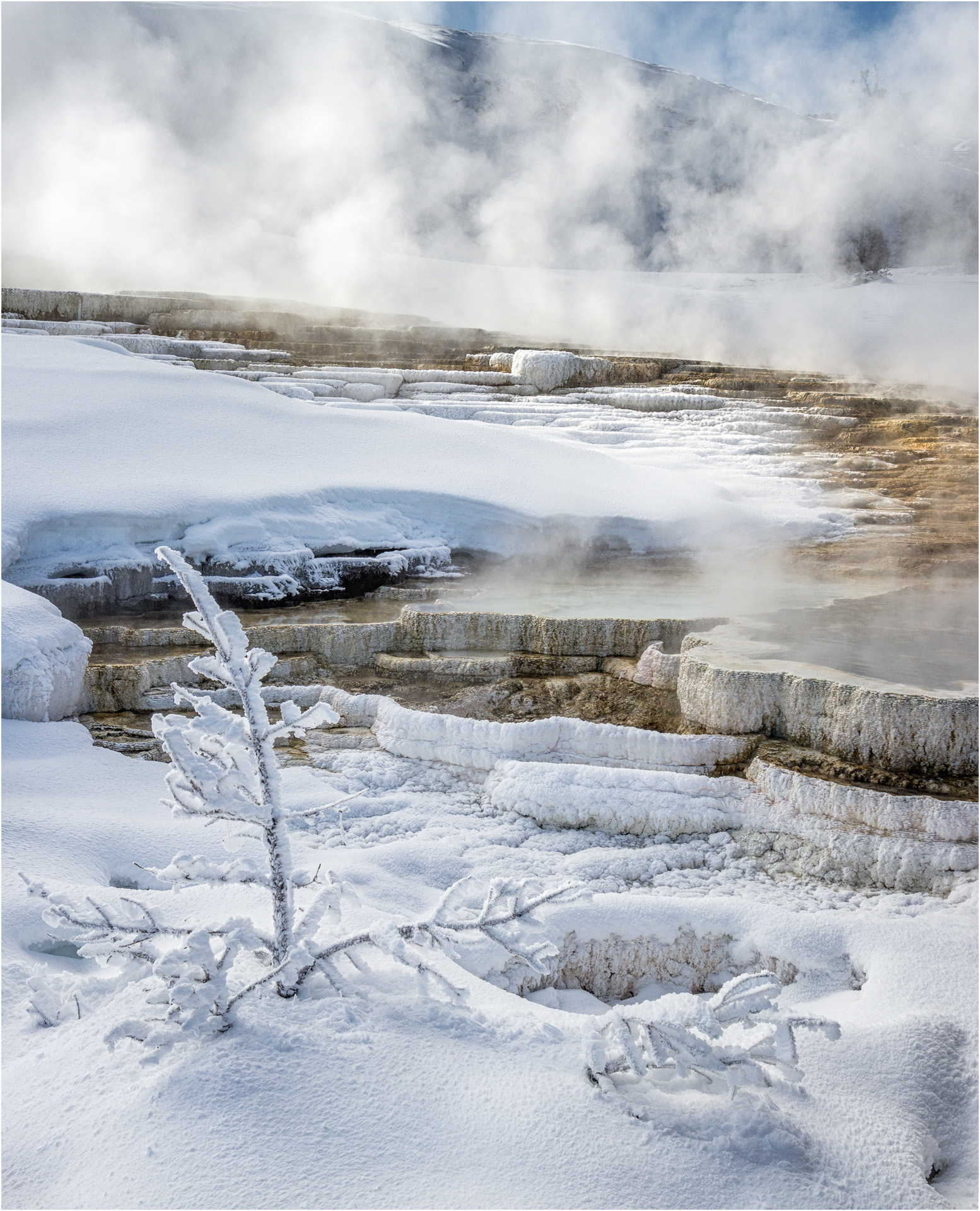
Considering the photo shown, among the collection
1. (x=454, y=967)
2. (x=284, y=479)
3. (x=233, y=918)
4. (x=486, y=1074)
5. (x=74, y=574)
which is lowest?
(x=454, y=967)

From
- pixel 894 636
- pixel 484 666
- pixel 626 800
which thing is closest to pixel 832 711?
pixel 626 800

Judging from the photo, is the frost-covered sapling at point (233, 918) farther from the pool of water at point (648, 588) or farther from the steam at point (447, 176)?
the steam at point (447, 176)

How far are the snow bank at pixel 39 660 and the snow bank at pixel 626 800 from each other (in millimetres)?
1853

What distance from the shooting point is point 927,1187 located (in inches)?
53.0

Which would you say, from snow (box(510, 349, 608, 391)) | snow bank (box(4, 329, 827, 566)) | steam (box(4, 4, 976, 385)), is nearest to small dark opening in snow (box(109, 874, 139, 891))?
snow bank (box(4, 329, 827, 566))

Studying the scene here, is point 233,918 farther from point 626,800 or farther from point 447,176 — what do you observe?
point 447,176

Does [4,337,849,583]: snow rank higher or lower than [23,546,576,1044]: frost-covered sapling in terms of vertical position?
higher

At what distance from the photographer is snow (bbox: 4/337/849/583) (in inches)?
189

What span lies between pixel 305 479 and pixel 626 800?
361 cm

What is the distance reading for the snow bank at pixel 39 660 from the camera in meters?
3.11

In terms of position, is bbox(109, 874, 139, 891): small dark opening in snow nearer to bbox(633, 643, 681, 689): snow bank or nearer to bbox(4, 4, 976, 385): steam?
bbox(633, 643, 681, 689): snow bank

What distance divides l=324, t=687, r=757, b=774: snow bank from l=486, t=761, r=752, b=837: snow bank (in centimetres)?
18

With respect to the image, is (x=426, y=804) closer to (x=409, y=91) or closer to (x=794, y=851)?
(x=794, y=851)

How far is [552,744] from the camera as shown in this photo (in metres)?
3.28
